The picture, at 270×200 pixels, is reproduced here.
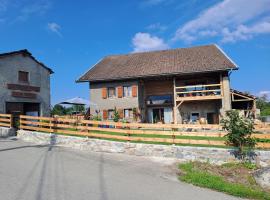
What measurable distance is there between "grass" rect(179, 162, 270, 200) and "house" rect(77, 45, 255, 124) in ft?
43.8

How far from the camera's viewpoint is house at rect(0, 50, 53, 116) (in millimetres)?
19375

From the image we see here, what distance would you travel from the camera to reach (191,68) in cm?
2327

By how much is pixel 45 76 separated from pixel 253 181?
18.7 meters

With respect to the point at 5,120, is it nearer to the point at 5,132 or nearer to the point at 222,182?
the point at 5,132

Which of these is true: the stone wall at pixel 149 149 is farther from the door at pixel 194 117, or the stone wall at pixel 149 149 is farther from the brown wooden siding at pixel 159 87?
the door at pixel 194 117

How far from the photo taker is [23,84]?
20672mm

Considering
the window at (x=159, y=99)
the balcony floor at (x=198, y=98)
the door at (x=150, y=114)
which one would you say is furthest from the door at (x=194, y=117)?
the door at (x=150, y=114)

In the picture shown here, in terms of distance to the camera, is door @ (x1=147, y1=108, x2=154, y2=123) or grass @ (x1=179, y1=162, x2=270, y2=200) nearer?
grass @ (x1=179, y1=162, x2=270, y2=200)

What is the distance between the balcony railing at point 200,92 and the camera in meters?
22.0

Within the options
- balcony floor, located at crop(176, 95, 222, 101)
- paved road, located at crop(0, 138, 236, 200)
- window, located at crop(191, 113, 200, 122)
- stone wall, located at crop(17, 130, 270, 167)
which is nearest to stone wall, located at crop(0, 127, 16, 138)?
stone wall, located at crop(17, 130, 270, 167)

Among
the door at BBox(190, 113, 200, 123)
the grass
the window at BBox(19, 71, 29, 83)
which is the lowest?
the grass

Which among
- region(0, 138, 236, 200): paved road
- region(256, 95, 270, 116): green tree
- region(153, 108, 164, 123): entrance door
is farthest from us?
region(256, 95, 270, 116): green tree

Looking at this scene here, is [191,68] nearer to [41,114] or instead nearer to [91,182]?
[41,114]

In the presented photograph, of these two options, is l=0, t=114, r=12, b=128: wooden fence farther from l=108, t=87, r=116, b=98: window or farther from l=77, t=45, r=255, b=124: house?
l=108, t=87, r=116, b=98: window
